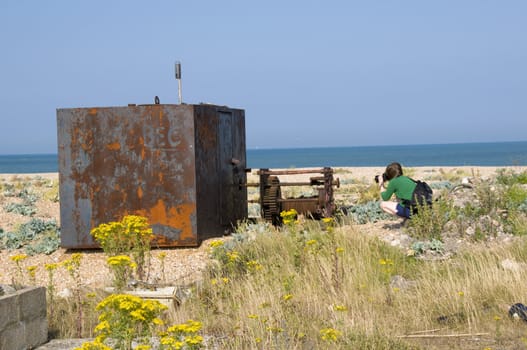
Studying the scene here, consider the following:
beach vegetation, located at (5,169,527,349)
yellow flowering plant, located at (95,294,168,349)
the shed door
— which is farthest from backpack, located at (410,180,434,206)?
yellow flowering plant, located at (95,294,168,349)

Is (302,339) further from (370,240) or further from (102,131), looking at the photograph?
(102,131)

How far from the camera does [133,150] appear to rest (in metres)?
10.0

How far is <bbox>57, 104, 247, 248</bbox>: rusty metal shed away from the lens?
9977mm

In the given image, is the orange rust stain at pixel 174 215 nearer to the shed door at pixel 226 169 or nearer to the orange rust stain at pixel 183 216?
the orange rust stain at pixel 183 216

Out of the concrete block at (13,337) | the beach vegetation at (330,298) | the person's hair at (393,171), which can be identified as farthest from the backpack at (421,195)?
the concrete block at (13,337)

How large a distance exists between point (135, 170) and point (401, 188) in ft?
12.3

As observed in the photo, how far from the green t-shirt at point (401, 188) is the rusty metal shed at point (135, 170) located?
8.56 feet

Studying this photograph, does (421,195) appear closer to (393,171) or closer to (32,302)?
(393,171)

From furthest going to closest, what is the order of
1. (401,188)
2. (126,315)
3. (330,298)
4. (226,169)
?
(226,169) → (401,188) → (330,298) → (126,315)

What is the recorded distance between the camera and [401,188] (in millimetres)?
10000

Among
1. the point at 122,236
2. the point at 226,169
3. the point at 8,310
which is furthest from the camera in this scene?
the point at 226,169

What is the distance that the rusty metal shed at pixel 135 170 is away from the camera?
9.98 m

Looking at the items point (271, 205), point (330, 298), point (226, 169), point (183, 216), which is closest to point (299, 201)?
point (271, 205)

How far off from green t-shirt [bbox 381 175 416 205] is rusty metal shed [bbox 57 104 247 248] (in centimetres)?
261
